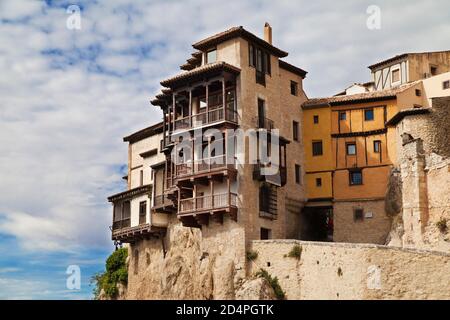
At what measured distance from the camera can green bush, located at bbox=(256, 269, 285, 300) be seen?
44453mm

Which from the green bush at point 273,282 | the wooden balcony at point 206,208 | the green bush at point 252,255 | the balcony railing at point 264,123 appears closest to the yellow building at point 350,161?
the balcony railing at point 264,123

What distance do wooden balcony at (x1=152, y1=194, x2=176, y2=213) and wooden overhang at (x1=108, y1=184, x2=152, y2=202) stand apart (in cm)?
239

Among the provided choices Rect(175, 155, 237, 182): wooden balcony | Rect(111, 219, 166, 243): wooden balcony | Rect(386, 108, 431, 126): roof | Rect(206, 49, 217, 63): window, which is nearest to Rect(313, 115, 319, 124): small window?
Rect(386, 108, 431, 126): roof

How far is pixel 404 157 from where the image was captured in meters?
49.4

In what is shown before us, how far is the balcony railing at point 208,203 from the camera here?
Result: 47.5m

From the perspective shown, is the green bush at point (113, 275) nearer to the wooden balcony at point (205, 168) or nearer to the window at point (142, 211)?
the window at point (142, 211)

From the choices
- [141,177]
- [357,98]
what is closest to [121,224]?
[141,177]

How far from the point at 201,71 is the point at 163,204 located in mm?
10568

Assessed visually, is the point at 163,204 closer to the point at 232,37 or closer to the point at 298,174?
the point at 298,174

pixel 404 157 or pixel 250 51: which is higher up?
pixel 250 51

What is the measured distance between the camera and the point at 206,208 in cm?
4825
